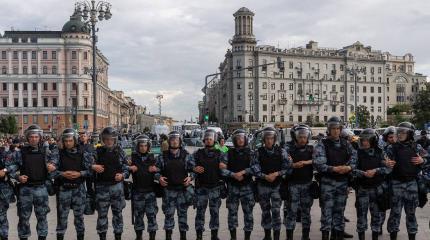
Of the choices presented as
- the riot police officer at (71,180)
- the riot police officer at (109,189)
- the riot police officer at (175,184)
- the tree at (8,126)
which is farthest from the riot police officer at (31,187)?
the tree at (8,126)

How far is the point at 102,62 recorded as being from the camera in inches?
4956

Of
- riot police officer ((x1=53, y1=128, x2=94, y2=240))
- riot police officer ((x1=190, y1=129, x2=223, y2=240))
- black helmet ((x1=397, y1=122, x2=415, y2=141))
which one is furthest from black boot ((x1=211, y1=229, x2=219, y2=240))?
black helmet ((x1=397, y1=122, x2=415, y2=141))

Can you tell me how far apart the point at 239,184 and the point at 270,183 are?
0.59m

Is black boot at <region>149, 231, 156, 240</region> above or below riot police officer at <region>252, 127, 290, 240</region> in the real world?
below

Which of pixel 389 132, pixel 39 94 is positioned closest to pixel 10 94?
pixel 39 94

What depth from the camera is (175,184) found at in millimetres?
9727

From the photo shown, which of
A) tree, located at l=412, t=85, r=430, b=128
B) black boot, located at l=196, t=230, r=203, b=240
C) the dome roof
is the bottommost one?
black boot, located at l=196, t=230, r=203, b=240

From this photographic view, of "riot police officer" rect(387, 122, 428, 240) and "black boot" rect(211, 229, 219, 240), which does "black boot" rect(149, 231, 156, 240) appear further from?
"riot police officer" rect(387, 122, 428, 240)

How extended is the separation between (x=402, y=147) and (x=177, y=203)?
427 cm

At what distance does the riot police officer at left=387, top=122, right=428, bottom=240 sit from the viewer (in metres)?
9.34

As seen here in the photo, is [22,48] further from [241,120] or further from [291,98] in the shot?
[291,98]

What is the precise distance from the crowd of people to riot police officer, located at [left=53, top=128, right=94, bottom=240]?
2 cm

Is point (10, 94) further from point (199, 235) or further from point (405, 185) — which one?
point (405, 185)

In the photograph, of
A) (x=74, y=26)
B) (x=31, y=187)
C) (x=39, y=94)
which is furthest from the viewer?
(x=39, y=94)
